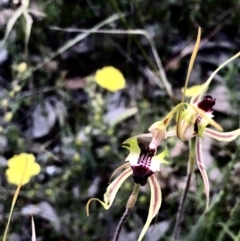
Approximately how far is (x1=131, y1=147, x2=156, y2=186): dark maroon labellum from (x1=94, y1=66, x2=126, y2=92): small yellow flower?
1.54ft

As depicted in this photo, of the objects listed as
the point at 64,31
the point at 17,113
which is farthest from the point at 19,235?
the point at 64,31

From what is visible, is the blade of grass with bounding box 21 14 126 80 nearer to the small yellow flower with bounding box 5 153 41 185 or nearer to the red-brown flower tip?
the small yellow flower with bounding box 5 153 41 185

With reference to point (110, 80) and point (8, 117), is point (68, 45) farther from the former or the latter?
point (8, 117)

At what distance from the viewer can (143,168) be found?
0.70 metres

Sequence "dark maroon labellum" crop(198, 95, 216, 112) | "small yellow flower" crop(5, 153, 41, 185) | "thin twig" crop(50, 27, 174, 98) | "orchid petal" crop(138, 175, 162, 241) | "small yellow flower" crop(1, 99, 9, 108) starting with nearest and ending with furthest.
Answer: "orchid petal" crop(138, 175, 162, 241) < "dark maroon labellum" crop(198, 95, 216, 112) < "small yellow flower" crop(5, 153, 41, 185) < "small yellow flower" crop(1, 99, 9, 108) < "thin twig" crop(50, 27, 174, 98)

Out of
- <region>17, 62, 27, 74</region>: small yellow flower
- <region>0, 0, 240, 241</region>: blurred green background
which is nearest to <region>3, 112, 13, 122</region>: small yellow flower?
<region>0, 0, 240, 241</region>: blurred green background

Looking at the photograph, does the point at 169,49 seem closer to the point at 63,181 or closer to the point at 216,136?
the point at 63,181

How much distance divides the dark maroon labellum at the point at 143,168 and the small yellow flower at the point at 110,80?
1.54 feet

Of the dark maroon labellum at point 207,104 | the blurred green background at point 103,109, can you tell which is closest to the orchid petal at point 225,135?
the dark maroon labellum at point 207,104

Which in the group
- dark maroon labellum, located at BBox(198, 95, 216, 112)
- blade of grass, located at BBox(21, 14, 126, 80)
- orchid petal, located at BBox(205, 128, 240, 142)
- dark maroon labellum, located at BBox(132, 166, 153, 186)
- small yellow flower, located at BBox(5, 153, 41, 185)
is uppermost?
blade of grass, located at BBox(21, 14, 126, 80)

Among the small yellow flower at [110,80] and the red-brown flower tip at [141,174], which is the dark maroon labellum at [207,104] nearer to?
the red-brown flower tip at [141,174]

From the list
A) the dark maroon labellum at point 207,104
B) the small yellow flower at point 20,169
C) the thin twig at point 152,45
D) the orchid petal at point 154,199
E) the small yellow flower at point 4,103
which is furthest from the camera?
the thin twig at point 152,45

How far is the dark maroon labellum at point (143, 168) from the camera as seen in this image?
694 mm

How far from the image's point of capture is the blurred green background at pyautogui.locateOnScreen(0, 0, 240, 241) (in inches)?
43.7
